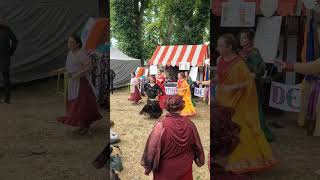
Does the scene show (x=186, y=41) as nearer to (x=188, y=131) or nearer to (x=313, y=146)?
(x=188, y=131)

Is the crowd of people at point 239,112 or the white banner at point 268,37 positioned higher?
the white banner at point 268,37

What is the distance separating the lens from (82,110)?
8.93ft

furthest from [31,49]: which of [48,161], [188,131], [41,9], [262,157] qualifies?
[262,157]

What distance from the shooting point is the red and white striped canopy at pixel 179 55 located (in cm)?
283

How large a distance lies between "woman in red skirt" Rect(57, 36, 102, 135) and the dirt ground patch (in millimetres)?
172

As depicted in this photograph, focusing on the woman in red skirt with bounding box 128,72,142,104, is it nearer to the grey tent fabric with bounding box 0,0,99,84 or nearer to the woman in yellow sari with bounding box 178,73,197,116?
the woman in yellow sari with bounding box 178,73,197,116

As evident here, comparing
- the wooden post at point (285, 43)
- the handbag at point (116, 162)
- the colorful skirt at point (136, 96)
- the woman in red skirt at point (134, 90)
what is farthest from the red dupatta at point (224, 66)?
the colorful skirt at point (136, 96)

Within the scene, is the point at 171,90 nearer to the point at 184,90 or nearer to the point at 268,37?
the point at 184,90

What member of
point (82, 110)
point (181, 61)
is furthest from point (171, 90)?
point (82, 110)

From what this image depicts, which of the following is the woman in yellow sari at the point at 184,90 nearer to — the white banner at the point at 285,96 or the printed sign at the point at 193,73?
the printed sign at the point at 193,73

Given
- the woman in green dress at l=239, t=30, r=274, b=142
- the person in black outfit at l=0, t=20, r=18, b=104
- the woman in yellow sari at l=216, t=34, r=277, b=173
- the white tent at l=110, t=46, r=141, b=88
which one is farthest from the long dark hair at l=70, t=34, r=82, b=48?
the woman in green dress at l=239, t=30, r=274, b=142

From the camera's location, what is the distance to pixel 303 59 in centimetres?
236

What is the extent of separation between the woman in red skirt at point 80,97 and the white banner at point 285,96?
1.16 meters

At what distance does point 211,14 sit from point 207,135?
958 mm
